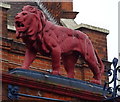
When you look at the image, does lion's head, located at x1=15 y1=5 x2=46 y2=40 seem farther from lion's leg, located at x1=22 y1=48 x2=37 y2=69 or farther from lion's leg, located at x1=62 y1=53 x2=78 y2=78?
lion's leg, located at x1=62 y1=53 x2=78 y2=78

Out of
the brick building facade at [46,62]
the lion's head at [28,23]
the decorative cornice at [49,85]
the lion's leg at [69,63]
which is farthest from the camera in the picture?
the lion's leg at [69,63]

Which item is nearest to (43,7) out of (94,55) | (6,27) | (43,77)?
(6,27)

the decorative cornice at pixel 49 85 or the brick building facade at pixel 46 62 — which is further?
the brick building facade at pixel 46 62

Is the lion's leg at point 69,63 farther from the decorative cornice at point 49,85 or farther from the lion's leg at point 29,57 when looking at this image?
the decorative cornice at point 49,85

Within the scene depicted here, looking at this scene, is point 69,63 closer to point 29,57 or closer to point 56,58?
point 56,58

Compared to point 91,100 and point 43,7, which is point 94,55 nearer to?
point 91,100

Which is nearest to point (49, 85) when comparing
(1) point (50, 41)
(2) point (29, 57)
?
(2) point (29, 57)

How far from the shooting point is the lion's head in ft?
45.6

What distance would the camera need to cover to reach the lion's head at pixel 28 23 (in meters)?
13.9

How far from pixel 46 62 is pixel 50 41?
7006mm

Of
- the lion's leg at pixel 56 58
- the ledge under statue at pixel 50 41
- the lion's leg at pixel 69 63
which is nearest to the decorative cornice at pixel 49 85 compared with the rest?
the lion's leg at pixel 56 58

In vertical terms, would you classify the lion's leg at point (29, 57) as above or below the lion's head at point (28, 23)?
below

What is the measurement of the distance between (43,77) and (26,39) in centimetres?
123

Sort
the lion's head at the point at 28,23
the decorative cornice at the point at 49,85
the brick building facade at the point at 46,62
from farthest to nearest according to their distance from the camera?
the lion's head at the point at 28,23, the brick building facade at the point at 46,62, the decorative cornice at the point at 49,85
